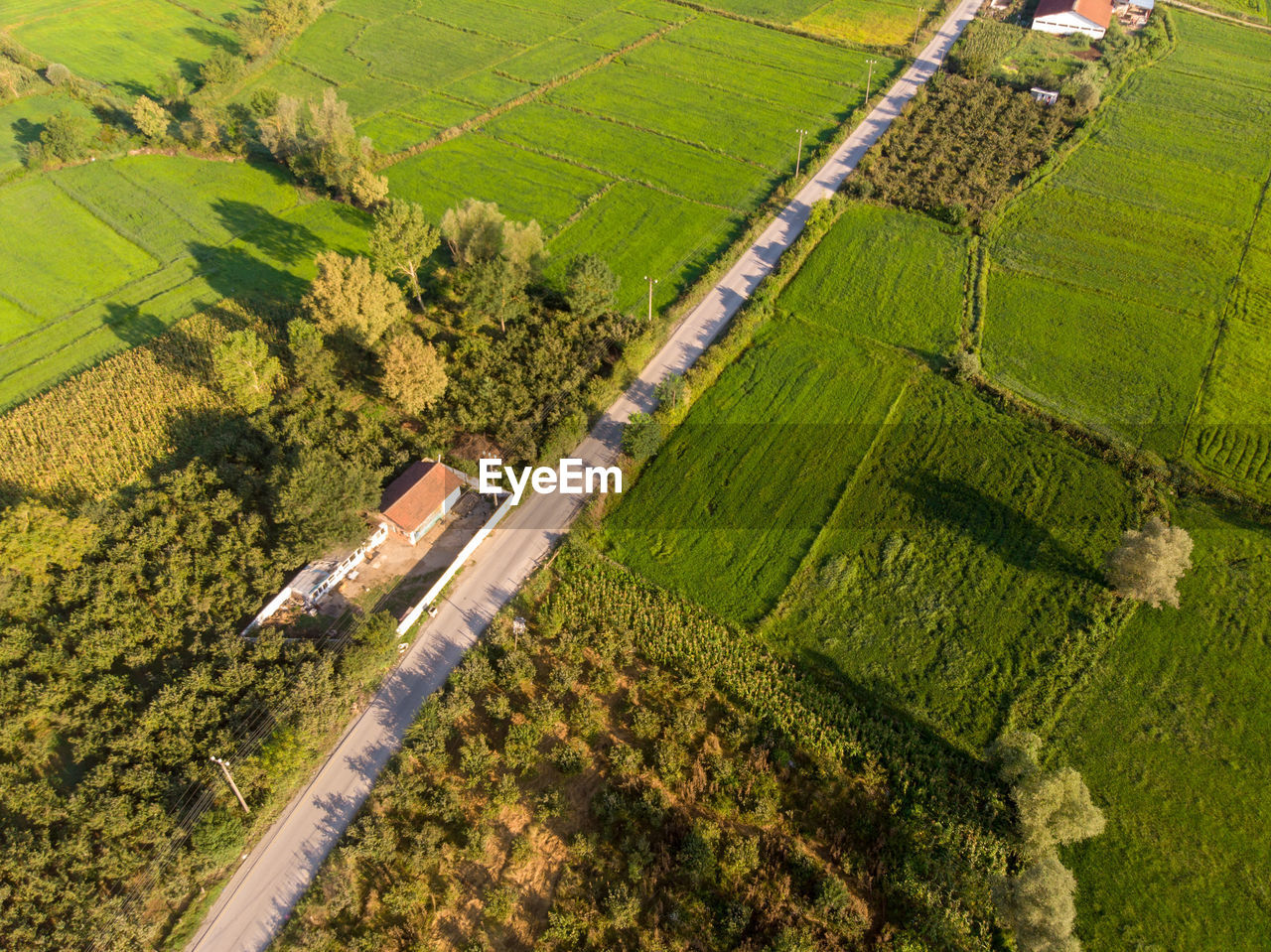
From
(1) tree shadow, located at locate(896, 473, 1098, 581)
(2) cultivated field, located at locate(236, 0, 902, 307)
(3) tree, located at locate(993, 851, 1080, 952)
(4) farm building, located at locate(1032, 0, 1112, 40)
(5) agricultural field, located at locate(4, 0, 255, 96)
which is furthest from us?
(4) farm building, located at locate(1032, 0, 1112, 40)

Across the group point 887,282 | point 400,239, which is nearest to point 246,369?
point 400,239

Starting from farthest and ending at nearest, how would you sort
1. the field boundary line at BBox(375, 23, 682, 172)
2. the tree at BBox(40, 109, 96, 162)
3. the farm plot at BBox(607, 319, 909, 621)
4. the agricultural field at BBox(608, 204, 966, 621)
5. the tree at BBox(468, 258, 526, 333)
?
the field boundary line at BBox(375, 23, 682, 172), the tree at BBox(40, 109, 96, 162), the tree at BBox(468, 258, 526, 333), the agricultural field at BBox(608, 204, 966, 621), the farm plot at BBox(607, 319, 909, 621)

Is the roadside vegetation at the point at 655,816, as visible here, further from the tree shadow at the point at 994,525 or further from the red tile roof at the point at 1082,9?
the red tile roof at the point at 1082,9

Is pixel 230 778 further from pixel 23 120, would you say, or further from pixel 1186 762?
pixel 23 120

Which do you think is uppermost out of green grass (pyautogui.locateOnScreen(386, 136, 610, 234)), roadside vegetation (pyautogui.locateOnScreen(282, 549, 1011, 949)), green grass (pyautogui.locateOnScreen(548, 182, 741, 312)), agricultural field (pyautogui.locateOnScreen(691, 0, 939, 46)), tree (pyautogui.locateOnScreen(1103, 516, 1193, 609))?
agricultural field (pyautogui.locateOnScreen(691, 0, 939, 46))

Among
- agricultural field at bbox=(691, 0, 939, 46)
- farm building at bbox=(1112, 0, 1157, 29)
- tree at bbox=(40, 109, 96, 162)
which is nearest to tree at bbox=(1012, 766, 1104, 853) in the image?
tree at bbox=(40, 109, 96, 162)

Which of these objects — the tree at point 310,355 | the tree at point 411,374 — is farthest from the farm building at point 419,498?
the tree at point 310,355

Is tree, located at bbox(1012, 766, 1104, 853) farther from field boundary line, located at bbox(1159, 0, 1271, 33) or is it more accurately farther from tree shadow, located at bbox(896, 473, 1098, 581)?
field boundary line, located at bbox(1159, 0, 1271, 33)
